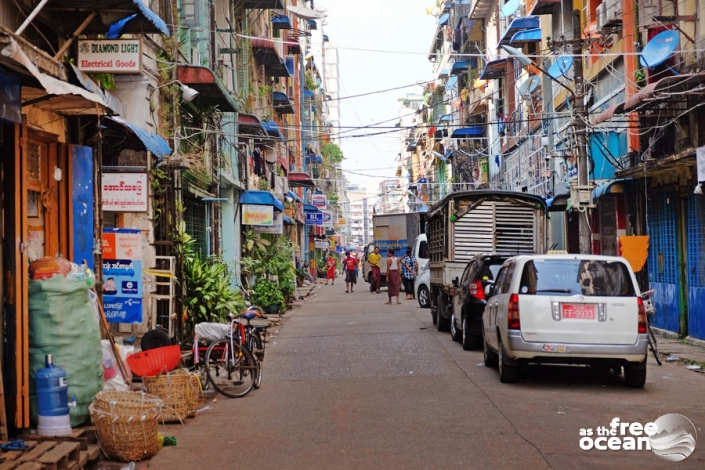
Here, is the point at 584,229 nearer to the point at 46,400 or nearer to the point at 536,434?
the point at 536,434

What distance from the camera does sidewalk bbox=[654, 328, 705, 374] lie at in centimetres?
1484

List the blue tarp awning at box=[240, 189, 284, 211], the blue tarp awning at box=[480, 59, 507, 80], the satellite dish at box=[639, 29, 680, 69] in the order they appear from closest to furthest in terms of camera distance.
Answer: the satellite dish at box=[639, 29, 680, 69] → the blue tarp awning at box=[240, 189, 284, 211] → the blue tarp awning at box=[480, 59, 507, 80]

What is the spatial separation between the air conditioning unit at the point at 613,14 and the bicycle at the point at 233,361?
1404cm

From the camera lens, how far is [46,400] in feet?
25.9

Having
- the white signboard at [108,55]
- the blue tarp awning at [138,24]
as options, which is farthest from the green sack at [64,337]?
the blue tarp awning at [138,24]

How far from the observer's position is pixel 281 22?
42281 millimetres

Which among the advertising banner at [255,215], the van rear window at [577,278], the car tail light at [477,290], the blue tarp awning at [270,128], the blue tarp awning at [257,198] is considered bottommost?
the car tail light at [477,290]

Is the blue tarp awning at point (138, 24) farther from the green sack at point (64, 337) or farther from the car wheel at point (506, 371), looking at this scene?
the car wheel at point (506, 371)

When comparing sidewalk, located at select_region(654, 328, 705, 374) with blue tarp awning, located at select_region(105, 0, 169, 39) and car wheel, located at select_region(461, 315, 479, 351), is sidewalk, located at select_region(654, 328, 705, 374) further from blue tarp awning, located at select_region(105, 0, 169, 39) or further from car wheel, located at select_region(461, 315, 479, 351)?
blue tarp awning, located at select_region(105, 0, 169, 39)

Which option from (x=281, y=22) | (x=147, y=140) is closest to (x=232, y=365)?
(x=147, y=140)

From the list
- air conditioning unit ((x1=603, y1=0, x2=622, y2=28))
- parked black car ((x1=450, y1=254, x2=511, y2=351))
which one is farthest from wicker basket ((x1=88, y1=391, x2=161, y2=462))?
air conditioning unit ((x1=603, y1=0, x2=622, y2=28))

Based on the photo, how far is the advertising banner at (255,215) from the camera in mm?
29203

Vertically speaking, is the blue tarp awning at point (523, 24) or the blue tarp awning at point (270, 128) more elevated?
the blue tarp awning at point (523, 24)

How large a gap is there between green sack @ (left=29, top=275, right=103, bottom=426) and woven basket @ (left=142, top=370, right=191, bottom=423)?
3.62 ft
